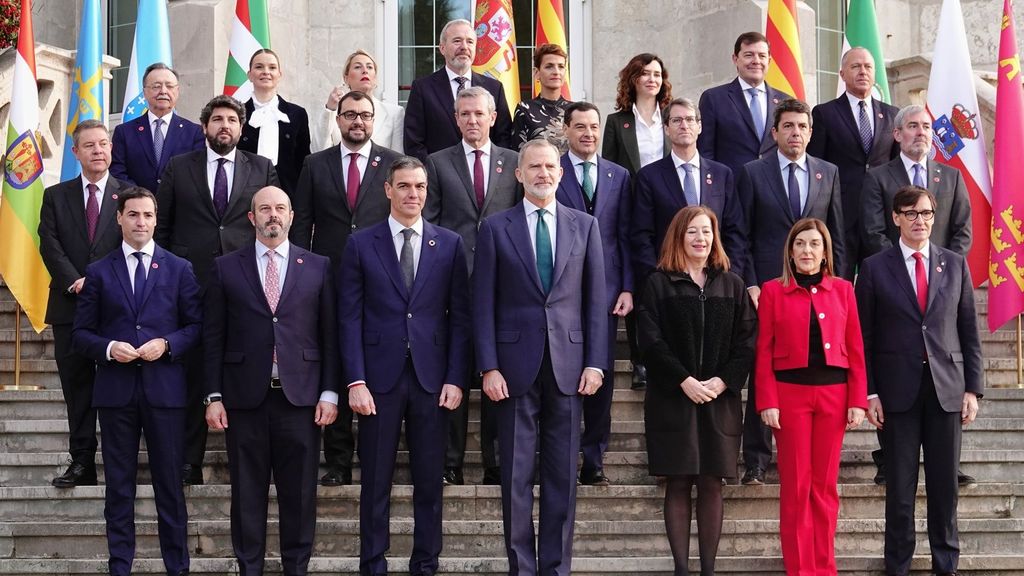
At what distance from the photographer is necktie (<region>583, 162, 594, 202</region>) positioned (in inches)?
320

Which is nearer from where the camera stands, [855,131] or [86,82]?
[855,131]

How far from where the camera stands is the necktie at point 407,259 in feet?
23.2

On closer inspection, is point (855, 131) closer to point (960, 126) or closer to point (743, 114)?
point (743, 114)

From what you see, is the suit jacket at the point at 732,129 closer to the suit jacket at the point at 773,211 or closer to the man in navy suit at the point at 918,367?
the suit jacket at the point at 773,211

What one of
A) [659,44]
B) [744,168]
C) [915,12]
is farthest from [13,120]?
[915,12]

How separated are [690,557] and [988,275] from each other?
13.1 ft

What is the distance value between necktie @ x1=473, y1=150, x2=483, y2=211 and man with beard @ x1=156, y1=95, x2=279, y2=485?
3.78 feet

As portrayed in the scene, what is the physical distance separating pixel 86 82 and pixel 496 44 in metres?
3.35

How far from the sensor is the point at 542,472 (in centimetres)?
689

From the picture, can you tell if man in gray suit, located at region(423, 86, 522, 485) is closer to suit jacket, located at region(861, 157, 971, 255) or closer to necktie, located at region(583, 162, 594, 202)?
necktie, located at region(583, 162, 594, 202)

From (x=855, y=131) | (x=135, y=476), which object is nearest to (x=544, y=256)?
→ (x=135, y=476)

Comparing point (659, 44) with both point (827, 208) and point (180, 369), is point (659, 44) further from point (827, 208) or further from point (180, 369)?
point (180, 369)

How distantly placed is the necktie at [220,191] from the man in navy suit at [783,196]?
2.89 metres

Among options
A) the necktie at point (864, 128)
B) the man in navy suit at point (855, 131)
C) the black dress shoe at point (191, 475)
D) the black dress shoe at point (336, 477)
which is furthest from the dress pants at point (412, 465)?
the necktie at point (864, 128)
